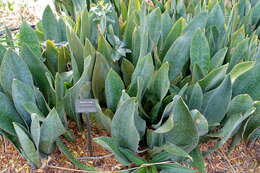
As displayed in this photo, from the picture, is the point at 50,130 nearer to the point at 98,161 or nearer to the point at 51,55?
the point at 98,161

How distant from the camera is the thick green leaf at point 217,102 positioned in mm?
898

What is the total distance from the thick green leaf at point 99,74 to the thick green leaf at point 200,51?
317mm

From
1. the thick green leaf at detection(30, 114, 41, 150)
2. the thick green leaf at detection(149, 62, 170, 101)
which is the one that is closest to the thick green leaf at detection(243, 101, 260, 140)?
the thick green leaf at detection(149, 62, 170, 101)

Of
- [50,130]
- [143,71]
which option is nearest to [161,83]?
[143,71]

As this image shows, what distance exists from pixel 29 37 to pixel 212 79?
0.70m

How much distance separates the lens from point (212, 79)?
0.99m

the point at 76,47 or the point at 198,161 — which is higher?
the point at 76,47

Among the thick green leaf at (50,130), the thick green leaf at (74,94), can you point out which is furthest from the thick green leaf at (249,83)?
the thick green leaf at (50,130)

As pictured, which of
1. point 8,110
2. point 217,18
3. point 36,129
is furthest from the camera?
point 217,18

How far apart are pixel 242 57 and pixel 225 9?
471 mm

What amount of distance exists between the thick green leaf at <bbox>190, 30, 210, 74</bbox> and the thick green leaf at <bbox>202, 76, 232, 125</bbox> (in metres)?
0.15

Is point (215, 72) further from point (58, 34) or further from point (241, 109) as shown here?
point (58, 34)

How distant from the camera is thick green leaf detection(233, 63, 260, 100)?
41.8 inches

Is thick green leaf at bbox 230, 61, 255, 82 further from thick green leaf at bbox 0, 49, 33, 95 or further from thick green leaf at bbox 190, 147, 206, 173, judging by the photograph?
thick green leaf at bbox 0, 49, 33, 95
